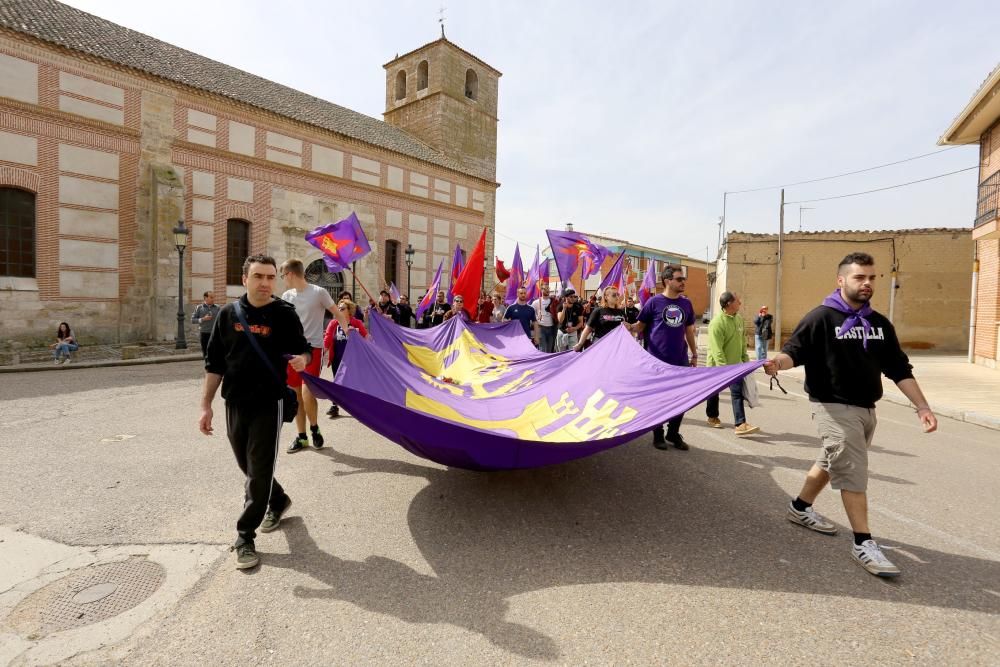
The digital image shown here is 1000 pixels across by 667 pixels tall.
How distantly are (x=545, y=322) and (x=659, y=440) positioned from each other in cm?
624

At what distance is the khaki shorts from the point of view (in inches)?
118

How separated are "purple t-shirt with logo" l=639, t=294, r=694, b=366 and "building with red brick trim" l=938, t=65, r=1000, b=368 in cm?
1302

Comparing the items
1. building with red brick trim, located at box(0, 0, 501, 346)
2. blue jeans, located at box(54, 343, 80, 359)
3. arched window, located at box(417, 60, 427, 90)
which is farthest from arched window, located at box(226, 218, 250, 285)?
arched window, located at box(417, 60, 427, 90)

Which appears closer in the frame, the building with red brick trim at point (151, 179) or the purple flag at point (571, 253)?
the purple flag at point (571, 253)

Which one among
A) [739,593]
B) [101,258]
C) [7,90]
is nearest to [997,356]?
[739,593]

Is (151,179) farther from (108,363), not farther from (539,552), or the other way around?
(539,552)

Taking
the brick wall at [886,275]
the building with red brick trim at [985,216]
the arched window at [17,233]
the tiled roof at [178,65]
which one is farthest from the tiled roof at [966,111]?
the arched window at [17,233]

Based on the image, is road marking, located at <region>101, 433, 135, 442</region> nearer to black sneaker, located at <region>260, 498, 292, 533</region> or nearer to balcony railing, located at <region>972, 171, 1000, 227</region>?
black sneaker, located at <region>260, 498, 292, 533</region>

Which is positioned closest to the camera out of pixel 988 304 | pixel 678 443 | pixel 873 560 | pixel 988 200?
pixel 873 560

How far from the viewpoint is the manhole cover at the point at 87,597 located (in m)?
2.36

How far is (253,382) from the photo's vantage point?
2986 millimetres

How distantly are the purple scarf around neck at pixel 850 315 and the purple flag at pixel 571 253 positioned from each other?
702 centimetres

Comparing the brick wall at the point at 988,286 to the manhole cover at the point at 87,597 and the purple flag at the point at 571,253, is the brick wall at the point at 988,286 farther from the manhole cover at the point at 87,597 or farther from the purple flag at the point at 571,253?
the manhole cover at the point at 87,597

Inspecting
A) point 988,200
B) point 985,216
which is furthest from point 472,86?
point 985,216
